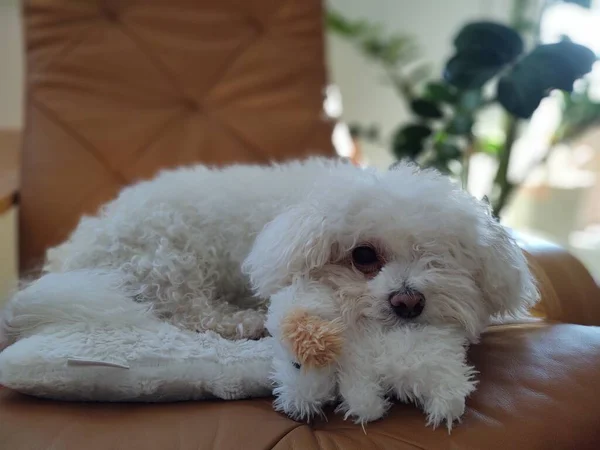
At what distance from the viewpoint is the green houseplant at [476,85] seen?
110 centimetres

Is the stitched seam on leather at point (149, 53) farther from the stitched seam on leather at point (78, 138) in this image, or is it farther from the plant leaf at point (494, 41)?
the plant leaf at point (494, 41)

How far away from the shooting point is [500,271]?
0.64m

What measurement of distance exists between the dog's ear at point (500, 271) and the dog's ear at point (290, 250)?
187 mm

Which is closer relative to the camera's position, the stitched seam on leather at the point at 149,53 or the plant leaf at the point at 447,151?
the stitched seam on leather at the point at 149,53

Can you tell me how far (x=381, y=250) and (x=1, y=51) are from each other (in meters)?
1.57

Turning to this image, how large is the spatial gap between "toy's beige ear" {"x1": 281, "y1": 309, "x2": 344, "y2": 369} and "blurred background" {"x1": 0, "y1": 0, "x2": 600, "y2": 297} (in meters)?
0.56

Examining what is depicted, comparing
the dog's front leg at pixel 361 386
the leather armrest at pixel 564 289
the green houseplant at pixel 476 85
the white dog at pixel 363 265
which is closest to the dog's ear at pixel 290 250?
the white dog at pixel 363 265

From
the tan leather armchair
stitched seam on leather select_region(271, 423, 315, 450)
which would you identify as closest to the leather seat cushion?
stitched seam on leather select_region(271, 423, 315, 450)

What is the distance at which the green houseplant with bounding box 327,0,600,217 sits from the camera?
1.10 metres

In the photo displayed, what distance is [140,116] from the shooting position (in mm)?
1328

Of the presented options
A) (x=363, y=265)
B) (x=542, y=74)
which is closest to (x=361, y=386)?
(x=363, y=265)

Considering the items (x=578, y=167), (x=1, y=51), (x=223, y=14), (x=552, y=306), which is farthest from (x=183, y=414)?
(x=578, y=167)

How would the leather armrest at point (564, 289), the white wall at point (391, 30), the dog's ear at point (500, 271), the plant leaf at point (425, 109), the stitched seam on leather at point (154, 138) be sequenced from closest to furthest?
the dog's ear at point (500, 271), the leather armrest at point (564, 289), the stitched seam on leather at point (154, 138), the plant leaf at point (425, 109), the white wall at point (391, 30)

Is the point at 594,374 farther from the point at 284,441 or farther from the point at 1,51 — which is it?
the point at 1,51
